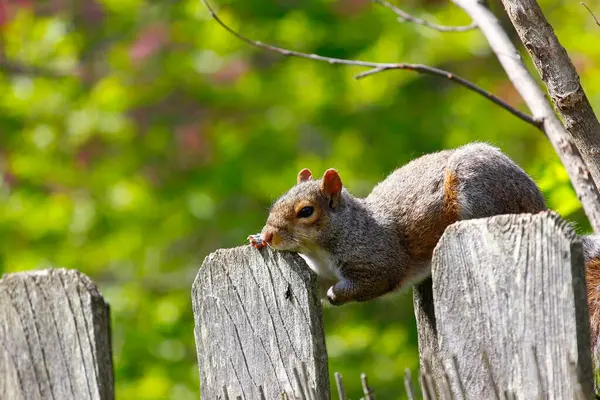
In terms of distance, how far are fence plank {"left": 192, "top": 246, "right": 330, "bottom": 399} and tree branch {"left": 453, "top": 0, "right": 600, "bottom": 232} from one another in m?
0.71

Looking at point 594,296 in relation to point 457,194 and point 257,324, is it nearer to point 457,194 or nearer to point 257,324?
point 457,194

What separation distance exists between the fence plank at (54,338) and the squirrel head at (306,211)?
0.51 meters

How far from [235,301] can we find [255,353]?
11 cm

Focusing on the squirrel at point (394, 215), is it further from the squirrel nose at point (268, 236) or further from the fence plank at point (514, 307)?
the fence plank at point (514, 307)

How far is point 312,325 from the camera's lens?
164 cm

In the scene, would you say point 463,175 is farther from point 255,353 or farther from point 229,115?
point 229,115

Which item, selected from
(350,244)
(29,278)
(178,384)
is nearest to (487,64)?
(178,384)

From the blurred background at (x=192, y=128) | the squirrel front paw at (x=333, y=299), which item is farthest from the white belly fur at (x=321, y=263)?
the blurred background at (x=192, y=128)

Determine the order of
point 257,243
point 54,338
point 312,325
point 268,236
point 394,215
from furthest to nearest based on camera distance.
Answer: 1. point 394,215
2. point 268,236
3. point 54,338
4. point 257,243
5. point 312,325

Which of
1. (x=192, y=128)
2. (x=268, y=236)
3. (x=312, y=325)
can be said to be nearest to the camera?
(x=312, y=325)

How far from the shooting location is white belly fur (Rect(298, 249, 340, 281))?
7.43 ft

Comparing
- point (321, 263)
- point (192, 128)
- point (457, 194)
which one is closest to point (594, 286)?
point (457, 194)

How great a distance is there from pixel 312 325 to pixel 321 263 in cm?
65

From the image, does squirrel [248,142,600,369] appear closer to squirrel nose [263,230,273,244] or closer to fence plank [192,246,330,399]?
squirrel nose [263,230,273,244]
